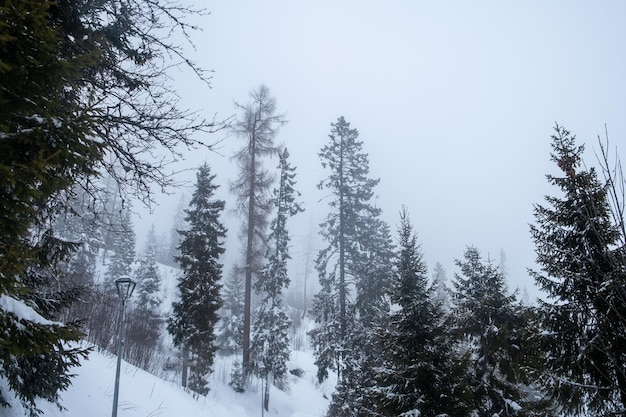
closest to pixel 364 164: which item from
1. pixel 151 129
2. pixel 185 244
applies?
pixel 185 244

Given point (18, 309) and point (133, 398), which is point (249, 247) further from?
point (18, 309)

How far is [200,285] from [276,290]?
658 centimetres

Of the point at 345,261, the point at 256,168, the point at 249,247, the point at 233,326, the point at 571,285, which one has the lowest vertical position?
the point at 233,326

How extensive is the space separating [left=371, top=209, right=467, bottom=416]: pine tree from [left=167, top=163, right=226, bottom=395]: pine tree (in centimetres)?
1275

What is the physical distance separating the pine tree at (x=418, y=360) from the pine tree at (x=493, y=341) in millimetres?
1654

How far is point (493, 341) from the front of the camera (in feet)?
35.1

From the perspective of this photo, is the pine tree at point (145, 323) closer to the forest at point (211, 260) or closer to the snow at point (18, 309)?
the forest at point (211, 260)

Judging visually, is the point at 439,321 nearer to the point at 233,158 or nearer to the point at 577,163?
the point at 577,163

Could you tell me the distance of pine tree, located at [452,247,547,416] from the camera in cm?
1020

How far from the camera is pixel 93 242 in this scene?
35.4 m

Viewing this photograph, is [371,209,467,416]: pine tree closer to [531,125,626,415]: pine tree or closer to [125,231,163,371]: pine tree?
[531,125,626,415]: pine tree

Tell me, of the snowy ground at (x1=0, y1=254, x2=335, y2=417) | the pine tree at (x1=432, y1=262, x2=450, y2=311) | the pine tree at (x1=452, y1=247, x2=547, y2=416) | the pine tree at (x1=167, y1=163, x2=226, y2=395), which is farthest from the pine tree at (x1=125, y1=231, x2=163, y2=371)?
the pine tree at (x1=452, y1=247, x2=547, y2=416)

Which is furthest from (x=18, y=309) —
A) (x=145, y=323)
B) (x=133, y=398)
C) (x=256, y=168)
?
(x=145, y=323)

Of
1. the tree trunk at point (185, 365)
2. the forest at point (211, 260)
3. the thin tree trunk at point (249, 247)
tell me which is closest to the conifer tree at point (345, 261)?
the forest at point (211, 260)
